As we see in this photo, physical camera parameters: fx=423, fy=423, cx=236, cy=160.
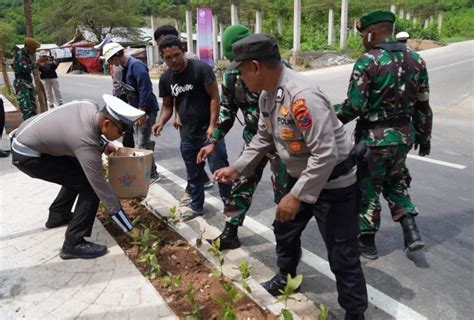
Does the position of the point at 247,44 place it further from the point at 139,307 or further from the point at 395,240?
the point at 395,240

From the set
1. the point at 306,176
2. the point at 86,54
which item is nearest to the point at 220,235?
the point at 306,176

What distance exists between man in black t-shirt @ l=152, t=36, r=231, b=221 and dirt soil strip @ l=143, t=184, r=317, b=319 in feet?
0.93

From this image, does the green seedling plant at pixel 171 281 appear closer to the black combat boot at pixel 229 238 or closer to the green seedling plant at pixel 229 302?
the green seedling plant at pixel 229 302

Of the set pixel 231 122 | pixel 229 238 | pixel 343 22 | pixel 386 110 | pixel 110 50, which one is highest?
pixel 343 22

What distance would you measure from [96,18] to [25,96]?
3765 cm

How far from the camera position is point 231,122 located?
138 inches

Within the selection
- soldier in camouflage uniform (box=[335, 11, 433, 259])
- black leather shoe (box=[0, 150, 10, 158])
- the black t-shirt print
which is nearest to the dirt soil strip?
the black t-shirt print

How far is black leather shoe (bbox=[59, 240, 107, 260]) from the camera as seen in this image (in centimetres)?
331

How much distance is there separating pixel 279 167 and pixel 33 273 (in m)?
1.98

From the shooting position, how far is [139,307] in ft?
8.75

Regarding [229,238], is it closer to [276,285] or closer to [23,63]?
[276,285]

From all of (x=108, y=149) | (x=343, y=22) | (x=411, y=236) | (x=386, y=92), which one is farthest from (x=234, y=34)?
(x=343, y=22)

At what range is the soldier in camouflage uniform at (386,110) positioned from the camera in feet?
9.72

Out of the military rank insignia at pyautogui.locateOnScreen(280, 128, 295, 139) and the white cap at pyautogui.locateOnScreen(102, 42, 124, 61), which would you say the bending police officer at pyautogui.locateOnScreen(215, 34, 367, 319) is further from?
the white cap at pyautogui.locateOnScreen(102, 42, 124, 61)
